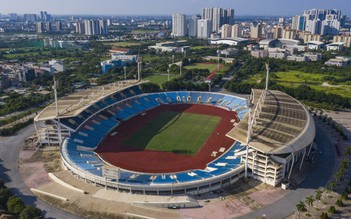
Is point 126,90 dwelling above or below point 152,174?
above

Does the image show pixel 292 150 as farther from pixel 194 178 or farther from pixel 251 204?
pixel 194 178

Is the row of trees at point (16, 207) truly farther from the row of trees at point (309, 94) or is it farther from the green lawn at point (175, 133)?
the row of trees at point (309, 94)

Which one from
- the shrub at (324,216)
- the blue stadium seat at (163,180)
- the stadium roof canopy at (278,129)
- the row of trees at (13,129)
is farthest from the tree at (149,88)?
the shrub at (324,216)

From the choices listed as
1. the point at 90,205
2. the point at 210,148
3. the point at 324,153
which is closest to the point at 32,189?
the point at 90,205

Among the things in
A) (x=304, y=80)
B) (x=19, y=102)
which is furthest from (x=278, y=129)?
(x=304, y=80)

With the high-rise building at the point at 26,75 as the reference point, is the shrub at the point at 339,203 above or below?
below
